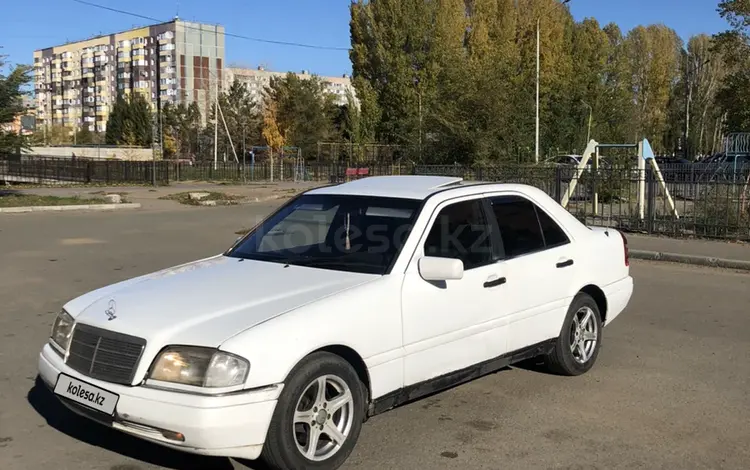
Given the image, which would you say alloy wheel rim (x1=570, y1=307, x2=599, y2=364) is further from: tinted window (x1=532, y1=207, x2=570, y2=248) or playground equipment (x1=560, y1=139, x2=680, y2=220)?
playground equipment (x1=560, y1=139, x2=680, y2=220)

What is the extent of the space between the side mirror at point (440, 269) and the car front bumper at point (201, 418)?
4.02 feet

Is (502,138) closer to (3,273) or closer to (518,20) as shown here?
(3,273)

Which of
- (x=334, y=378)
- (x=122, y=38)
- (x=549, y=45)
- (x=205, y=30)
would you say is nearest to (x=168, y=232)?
(x=334, y=378)

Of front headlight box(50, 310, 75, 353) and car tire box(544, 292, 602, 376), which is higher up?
front headlight box(50, 310, 75, 353)

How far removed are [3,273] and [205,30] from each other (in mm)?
107805

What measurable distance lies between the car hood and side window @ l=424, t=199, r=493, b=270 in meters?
0.69

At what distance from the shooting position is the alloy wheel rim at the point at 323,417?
3.78 meters

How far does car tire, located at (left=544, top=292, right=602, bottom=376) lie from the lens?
559 centimetres

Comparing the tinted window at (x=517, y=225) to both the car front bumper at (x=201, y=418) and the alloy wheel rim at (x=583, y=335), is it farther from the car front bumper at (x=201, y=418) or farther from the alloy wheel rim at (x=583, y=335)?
the car front bumper at (x=201, y=418)

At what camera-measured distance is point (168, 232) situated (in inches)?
671

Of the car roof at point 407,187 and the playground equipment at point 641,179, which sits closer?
the car roof at point 407,187

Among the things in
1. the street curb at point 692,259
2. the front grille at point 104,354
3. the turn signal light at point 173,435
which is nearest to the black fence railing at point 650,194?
the street curb at point 692,259

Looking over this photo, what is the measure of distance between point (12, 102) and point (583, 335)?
23481mm

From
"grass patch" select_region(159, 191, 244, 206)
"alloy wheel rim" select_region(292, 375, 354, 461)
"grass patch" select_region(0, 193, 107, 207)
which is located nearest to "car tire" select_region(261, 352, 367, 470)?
"alloy wheel rim" select_region(292, 375, 354, 461)
